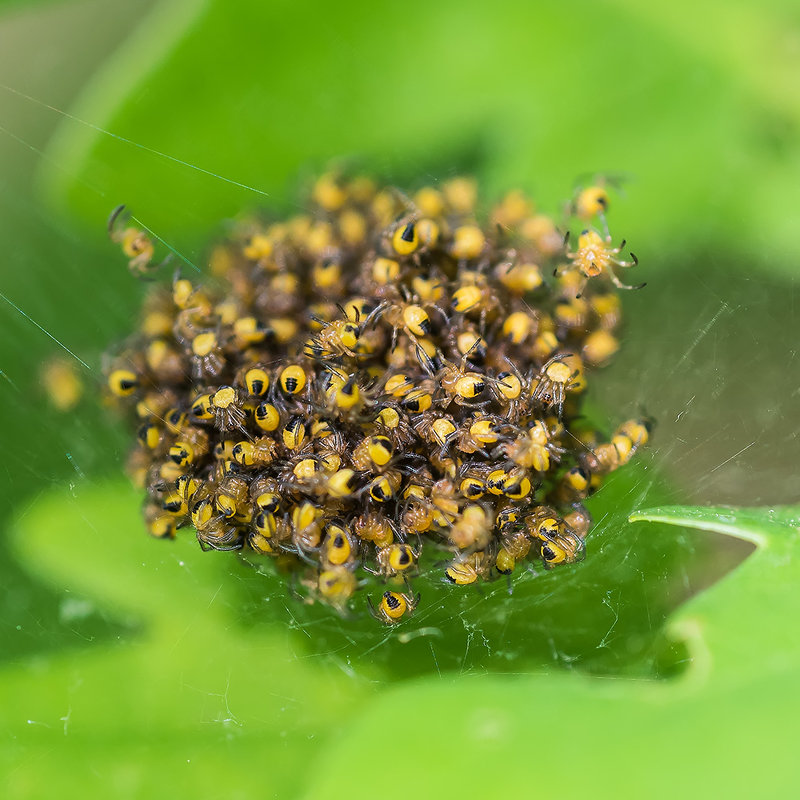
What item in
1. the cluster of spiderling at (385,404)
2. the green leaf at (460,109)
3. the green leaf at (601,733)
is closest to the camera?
the green leaf at (601,733)

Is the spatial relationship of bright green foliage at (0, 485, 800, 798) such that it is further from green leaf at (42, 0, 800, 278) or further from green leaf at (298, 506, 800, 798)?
green leaf at (42, 0, 800, 278)

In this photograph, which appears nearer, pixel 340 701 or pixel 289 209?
pixel 340 701

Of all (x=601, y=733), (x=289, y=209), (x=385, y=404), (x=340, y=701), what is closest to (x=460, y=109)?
(x=289, y=209)

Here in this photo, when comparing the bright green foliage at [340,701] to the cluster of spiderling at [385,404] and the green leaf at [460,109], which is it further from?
the green leaf at [460,109]

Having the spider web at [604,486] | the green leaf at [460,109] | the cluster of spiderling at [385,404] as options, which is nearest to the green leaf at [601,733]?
the spider web at [604,486]

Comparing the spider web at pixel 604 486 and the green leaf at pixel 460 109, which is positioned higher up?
the green leaf at pixel 460 109

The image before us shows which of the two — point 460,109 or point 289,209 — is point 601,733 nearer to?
point 289,209

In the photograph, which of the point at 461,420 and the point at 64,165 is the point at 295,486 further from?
the point at 64,165

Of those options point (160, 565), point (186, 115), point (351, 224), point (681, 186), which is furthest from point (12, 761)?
point (681, 186)
